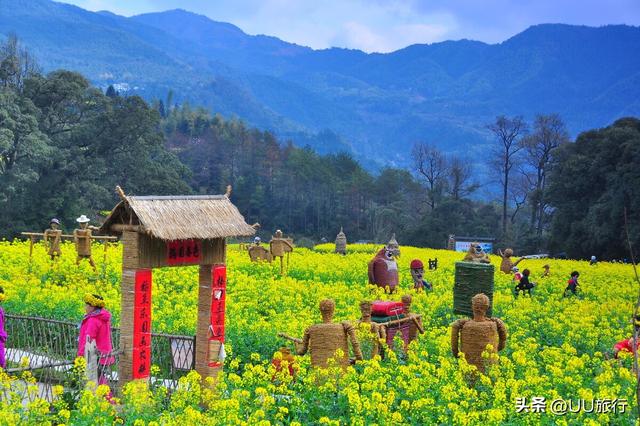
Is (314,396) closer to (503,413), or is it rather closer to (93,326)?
(503,413)

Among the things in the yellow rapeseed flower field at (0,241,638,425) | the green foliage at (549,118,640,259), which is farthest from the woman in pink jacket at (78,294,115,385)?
the green foliage at (549,118,640,259)

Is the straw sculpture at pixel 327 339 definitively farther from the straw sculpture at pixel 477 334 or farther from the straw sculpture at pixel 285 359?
the straw sculpture at pixel 477 334

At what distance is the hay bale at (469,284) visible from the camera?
760 inches

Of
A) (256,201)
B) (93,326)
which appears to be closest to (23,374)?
(93,326)

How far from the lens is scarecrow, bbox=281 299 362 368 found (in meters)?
11.9

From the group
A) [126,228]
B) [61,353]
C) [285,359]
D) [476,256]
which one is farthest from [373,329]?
[476,256]

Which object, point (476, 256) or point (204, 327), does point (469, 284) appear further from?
point (204, 327)

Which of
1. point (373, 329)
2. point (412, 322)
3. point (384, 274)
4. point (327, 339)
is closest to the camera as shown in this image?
point (327, 339)

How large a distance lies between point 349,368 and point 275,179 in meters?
70.6

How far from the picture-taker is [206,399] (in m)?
9.90

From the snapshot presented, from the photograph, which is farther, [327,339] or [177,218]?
[177,218]

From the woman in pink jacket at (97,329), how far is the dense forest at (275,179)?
32.3m

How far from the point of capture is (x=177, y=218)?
12.0 metres

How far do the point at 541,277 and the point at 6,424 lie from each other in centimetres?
2469
